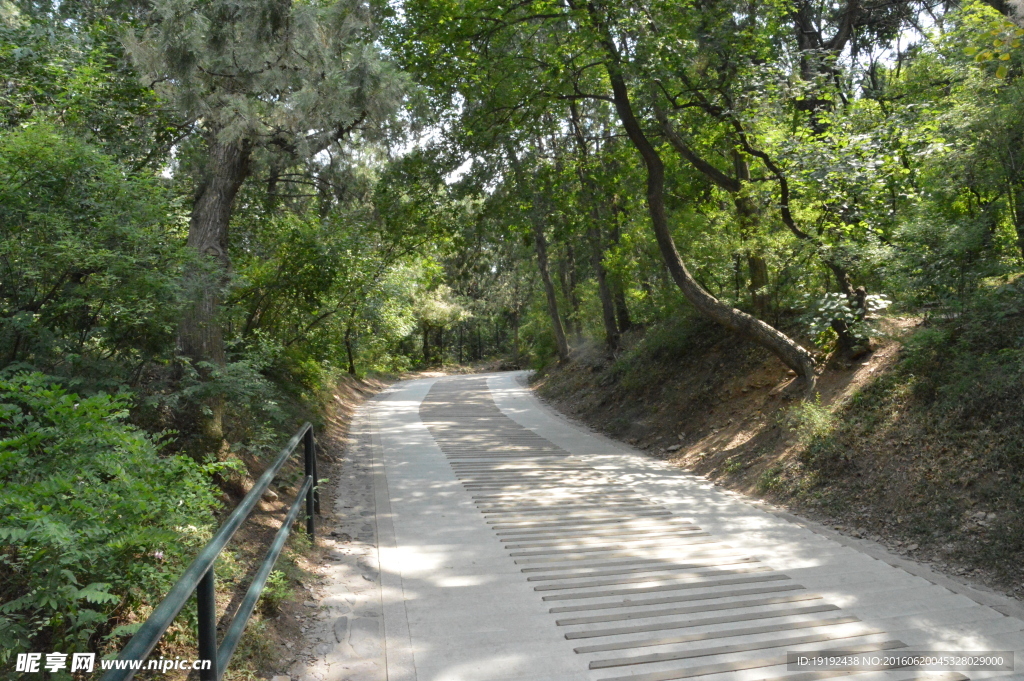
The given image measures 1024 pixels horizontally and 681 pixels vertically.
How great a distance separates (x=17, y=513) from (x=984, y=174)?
9082 millimetres

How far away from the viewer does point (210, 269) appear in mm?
6750

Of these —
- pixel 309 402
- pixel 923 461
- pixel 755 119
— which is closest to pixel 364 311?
pixel 309 402

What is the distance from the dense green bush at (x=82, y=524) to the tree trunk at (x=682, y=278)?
775cm

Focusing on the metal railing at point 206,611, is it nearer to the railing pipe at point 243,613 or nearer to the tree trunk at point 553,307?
the railing pipe at point 243,613

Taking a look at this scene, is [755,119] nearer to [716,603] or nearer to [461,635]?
[716,603]

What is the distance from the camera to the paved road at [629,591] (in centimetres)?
379

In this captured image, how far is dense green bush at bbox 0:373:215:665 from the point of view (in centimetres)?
307

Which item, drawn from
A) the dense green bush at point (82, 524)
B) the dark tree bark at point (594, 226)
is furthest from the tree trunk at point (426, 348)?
the dense green bush at point (82, 524)

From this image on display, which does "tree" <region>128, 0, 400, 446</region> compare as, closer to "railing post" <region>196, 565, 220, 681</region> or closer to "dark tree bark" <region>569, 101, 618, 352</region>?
"dark tree bark" <region>569, 101, 618, 352</region>

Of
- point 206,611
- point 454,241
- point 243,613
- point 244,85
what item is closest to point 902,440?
point 243,613

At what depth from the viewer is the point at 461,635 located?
4102 millimetres

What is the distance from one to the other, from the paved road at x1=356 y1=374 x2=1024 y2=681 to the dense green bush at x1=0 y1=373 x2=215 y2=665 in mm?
1361

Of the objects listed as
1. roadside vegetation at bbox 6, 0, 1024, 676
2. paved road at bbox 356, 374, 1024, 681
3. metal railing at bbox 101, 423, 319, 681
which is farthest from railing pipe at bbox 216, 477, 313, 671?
paved road at bbox 356, 374, 1024, 681

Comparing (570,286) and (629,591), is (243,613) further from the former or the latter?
(570,286)
